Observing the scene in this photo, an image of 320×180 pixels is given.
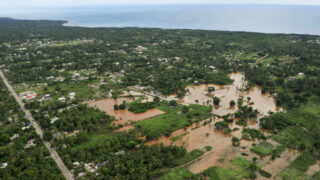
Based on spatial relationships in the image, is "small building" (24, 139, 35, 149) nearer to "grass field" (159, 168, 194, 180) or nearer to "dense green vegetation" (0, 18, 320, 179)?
"dense green vegetation" (0, 18, 320, 179)

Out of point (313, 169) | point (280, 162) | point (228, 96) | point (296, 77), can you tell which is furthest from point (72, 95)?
point (296, 77)

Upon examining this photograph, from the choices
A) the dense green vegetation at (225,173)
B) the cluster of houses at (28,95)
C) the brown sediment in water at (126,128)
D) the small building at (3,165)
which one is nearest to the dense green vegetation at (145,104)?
the dense green vegetation at (225,173)

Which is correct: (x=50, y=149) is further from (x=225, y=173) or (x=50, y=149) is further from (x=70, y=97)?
(x=225, y=173)

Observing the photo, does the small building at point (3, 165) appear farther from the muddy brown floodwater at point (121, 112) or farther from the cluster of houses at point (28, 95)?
the cluster of houses at point (28, 95)

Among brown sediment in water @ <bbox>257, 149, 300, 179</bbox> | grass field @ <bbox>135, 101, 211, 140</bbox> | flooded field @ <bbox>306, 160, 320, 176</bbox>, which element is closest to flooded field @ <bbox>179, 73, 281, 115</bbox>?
grass field @ <bbox>135, 101, 211, 140</bbox>

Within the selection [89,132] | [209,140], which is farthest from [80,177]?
[209,140]

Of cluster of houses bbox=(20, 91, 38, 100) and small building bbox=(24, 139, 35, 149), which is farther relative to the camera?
cluster of houses bbox=(20, 91, 38, 100)
